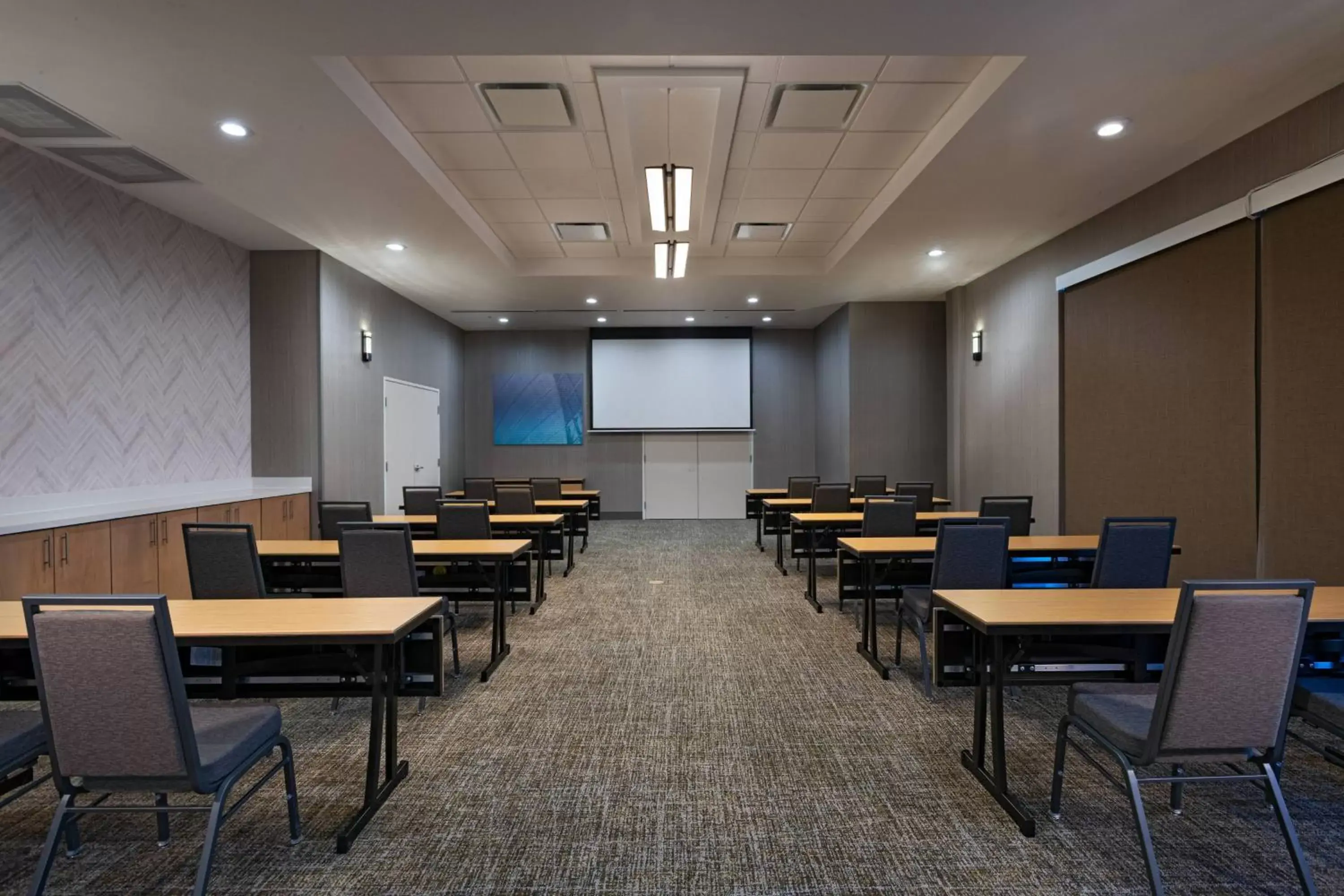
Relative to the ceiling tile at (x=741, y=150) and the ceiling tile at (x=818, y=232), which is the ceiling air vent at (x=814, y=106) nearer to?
the ceiling tile at (x=741, y=150)

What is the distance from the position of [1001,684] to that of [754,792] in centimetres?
96

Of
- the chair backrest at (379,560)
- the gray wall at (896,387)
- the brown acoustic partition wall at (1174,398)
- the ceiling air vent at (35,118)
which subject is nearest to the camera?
the chair backrest at (379,560)

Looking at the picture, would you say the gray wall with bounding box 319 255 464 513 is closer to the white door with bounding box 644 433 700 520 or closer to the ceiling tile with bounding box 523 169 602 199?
the ceiling tile with bounding box 523 169 602 199

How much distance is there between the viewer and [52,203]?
4.47 metres

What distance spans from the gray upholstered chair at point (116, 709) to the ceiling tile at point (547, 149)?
3742 mm

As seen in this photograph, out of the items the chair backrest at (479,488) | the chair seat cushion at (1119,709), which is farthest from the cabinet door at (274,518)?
the chair seat cushion at (1119,709)

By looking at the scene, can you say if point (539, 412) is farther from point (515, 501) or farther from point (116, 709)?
point (116, 709)

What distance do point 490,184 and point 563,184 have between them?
57 centimetres

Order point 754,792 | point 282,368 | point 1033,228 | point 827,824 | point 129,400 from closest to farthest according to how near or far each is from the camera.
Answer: point 827,824
point 754,792
point 129,400
point 1033,228
point 282,368

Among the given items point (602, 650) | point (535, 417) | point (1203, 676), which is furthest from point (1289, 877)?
point (535, 417)

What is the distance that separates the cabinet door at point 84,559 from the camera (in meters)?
3.96

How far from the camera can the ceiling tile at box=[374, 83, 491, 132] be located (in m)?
3.86

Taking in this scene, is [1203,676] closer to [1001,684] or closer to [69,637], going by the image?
[1001,684]

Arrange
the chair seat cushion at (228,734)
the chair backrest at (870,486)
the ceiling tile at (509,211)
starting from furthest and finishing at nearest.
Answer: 1. the chair backrest at (870,486)
2. the ceiling tile at (509,211)
3. the chair seat cushion at (228,734)
